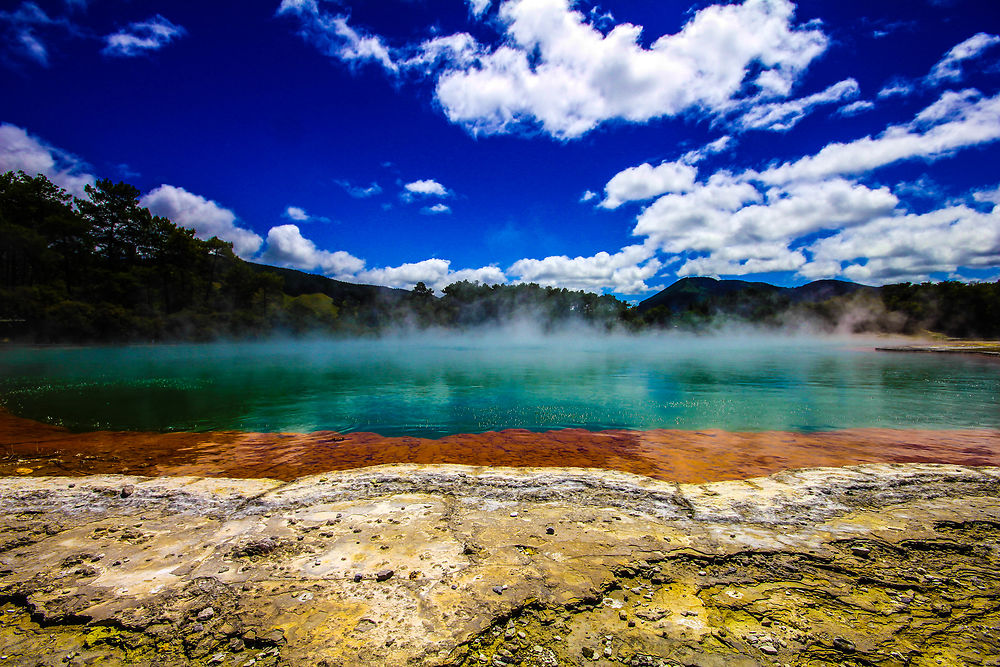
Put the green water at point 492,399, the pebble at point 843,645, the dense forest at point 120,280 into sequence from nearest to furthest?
the pebble at point 843,645, the green water at point 492,399, the dense forest at point 120,280

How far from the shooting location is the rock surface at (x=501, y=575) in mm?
2258

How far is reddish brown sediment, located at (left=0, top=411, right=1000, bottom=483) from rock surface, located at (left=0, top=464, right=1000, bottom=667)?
180 centimetres

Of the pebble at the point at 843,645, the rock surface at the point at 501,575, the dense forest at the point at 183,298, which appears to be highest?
the dense forest at the point at 183,298

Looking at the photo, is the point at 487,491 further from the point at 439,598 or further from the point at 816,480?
the point at 816,480

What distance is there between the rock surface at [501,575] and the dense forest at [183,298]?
2038 inches

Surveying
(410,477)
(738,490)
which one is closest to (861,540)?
(738,490)

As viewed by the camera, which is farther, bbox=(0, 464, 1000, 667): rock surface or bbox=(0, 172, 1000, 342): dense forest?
bbox=(0, 172, 1000, 342): dense forest

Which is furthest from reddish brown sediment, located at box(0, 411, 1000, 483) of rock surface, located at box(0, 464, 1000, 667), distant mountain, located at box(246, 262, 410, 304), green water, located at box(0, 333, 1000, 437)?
distant mountain, located at box(246, 262, 410, 304)

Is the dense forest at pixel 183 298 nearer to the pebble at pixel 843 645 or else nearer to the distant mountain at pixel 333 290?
the distant mountain at pixel 333 290

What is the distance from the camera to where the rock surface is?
2.26 meters

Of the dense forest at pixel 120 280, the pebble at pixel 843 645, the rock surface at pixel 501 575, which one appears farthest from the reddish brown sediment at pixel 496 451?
the dense forest at pixel 120 280

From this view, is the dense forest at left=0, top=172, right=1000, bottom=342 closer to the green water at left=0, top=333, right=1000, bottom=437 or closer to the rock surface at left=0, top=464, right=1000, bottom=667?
the green water at left=0, top=333, right=1000, bottom=437

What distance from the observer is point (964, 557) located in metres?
3.20

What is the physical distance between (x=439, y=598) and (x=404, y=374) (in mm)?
19957
